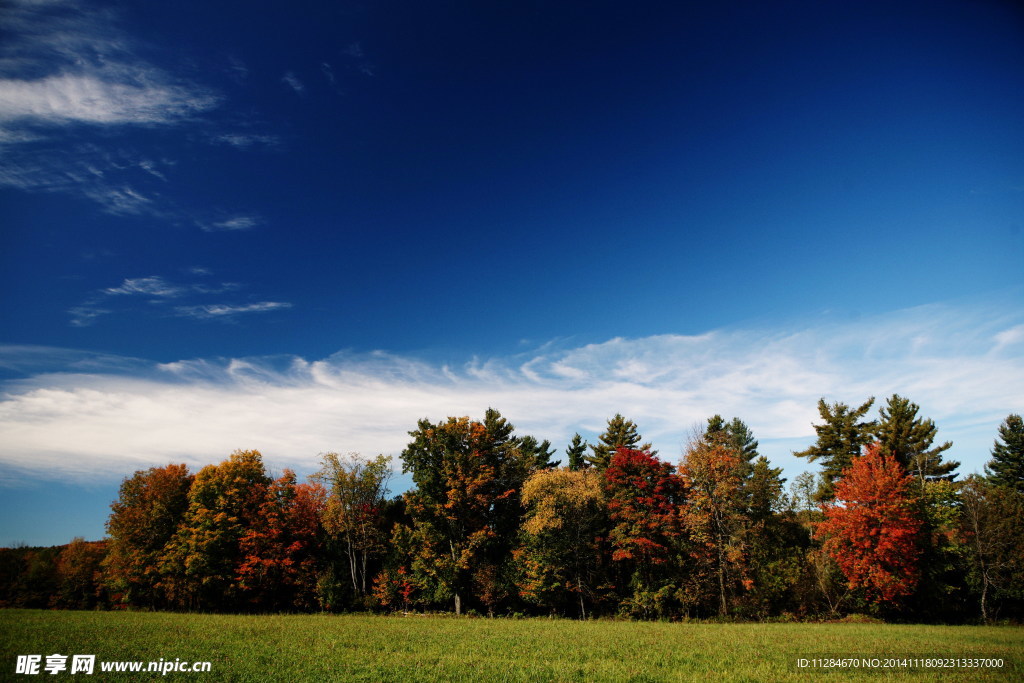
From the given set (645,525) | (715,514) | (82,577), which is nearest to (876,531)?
(715,514)

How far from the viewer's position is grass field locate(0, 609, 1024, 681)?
1686 centimetres

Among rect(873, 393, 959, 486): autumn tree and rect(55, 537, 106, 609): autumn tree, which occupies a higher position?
rect(873, 393, 959, 486): autumn tree

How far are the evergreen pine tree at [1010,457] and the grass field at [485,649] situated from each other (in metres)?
31.4

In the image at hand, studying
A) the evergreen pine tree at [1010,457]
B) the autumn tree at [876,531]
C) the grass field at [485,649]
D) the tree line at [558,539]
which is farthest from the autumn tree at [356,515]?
the evergreen pine tree at [1010,457]

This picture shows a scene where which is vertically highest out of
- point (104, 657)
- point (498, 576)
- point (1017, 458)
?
point (1017, 458)

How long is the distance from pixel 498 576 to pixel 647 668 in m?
27.8

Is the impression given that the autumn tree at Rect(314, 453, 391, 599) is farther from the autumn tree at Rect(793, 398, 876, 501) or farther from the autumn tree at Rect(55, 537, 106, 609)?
the autumn tree at Rect(793, 398, 876, 501)

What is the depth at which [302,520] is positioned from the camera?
1996 inches

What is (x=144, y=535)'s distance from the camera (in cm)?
4881

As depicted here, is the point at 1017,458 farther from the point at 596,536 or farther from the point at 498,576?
the point at 498,576

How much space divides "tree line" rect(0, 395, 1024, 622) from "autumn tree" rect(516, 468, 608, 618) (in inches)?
6.9

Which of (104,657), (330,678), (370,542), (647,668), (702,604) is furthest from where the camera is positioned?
(370,542)

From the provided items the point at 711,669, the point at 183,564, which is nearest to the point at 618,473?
the point at 711,669

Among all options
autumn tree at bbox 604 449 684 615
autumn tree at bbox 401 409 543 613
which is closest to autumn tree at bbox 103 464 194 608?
autumn tree at bbox 401 409 543 613
